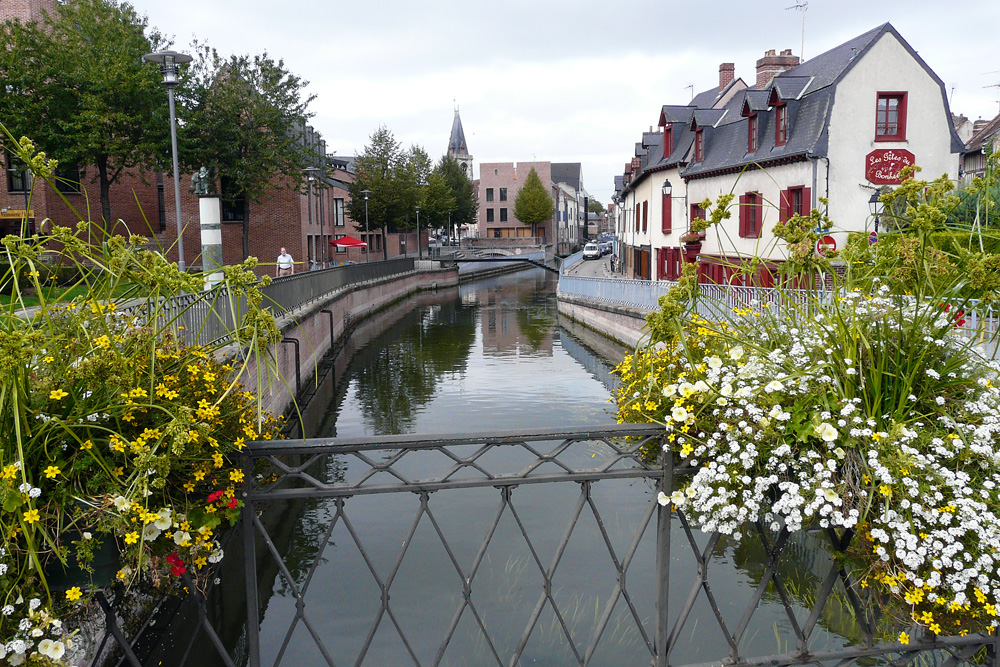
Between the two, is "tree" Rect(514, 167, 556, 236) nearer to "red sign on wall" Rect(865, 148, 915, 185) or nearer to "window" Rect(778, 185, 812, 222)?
"window" Rect(778, 185, 812, 222)

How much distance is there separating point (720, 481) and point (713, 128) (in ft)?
99.3

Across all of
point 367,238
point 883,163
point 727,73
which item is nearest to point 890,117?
point 883,163

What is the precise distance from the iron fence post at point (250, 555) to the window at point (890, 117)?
936 inches

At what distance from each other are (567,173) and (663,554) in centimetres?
12818

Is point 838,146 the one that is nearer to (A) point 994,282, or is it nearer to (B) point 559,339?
(B) point 559,339

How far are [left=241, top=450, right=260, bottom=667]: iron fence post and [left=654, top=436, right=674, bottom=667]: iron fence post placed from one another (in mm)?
1763

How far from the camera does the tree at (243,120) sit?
110ft

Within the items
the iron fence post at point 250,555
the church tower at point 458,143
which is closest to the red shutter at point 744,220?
the iron fence post at point 250,555

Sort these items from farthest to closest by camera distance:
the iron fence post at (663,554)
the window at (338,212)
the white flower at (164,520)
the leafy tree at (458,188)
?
the leafy tree at (458,188) → the window at (338,212) → the iron fence post at (663,554) → the white flower at (164,520)

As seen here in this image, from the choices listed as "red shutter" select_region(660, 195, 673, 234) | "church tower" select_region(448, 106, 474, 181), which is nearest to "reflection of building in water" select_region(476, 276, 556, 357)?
"red shutter" select_region(660, 195, 673, 234)

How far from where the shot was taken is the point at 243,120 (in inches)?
1352

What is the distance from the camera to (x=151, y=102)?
97.3 feet

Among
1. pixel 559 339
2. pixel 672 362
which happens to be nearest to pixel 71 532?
pixel 672 362

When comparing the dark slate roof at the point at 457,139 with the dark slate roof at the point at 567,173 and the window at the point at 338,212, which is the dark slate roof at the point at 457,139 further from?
the window at the point at 338,212
